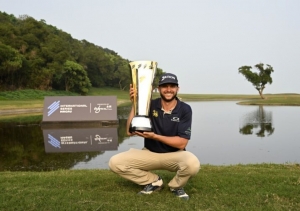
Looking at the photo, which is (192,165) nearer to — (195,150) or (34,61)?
(195,150)

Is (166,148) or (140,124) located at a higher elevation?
(140,124)

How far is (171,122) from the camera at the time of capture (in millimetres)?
4551

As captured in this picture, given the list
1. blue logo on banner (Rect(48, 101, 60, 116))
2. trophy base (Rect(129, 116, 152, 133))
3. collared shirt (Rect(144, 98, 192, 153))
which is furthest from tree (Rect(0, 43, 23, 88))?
trophy base (Rect(129, 116, 152, 133))

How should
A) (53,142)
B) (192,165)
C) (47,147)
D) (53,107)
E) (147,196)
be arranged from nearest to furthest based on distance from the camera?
(192,165) → (147,196) → (47,147) → (53,142) → (53,107)

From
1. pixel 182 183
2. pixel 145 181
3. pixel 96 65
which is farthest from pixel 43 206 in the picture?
pixel 96 65

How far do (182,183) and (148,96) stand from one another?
1330 millimetres

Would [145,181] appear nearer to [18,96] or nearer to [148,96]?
[148,96]

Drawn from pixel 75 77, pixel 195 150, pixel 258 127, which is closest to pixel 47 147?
pixel 195 150

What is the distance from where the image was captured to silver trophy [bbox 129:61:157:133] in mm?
4219

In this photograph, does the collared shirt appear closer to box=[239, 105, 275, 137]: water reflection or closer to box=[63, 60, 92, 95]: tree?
box=[239, 105, 275, 137]: water reflection

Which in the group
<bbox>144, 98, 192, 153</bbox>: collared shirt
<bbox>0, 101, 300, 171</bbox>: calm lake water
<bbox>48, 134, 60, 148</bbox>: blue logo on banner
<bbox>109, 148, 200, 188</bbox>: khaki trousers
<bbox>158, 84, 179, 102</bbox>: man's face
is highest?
<bbox>158, 84, 179, 102</bbox>: man's face

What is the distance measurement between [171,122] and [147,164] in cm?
71

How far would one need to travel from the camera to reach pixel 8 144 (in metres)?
13.9

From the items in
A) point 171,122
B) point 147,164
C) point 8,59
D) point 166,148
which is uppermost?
point 8,59
